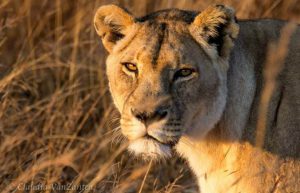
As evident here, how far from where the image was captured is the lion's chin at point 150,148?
11.9ft

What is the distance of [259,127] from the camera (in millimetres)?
3867

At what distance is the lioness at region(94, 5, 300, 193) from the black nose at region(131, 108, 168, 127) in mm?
66

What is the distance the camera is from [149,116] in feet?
11.6

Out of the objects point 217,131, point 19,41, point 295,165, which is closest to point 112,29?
point 217,131

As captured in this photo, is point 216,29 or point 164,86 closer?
point 164,86

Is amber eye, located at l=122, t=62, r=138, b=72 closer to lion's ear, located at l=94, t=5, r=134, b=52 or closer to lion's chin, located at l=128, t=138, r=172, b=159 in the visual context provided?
lion's ear, located at l=94, t=5, r=134, b=52

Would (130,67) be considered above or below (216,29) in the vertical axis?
below

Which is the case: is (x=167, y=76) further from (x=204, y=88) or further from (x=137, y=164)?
(x=137, y=164)

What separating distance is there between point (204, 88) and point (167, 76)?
0.23 meters

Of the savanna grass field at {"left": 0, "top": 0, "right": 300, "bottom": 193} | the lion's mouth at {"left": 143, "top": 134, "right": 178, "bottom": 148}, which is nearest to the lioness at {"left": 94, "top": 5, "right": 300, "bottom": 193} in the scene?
the lion's mouth at {"left": 143, "top": 134, "right": 178, "bottom": 148}

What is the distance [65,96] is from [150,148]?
231 centimetres

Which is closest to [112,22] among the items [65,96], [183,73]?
[183,73]

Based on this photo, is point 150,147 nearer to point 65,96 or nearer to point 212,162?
point 212,162

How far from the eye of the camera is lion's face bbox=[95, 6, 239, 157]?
11.9 feet
